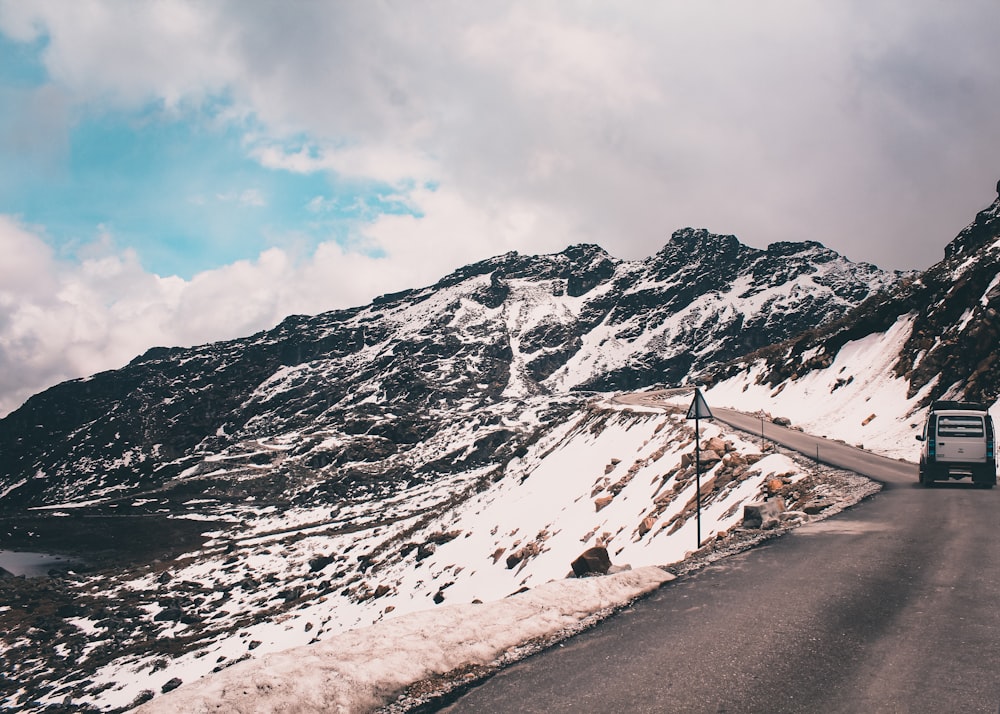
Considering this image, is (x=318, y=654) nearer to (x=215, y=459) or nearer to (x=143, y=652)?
(x=143, y=652)

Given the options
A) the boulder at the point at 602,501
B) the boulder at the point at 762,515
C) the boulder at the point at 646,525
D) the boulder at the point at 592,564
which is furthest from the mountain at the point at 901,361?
the boulder at the point at 592,564

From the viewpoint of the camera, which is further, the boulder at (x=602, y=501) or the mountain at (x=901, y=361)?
the mountain at (x=901, y=361)

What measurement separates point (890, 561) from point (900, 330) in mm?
45362

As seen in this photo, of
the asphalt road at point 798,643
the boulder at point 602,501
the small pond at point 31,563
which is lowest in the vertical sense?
the small pond at point 31,563

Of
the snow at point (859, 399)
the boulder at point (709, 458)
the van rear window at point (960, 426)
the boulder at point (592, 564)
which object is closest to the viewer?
the boulder at point (592, 564)

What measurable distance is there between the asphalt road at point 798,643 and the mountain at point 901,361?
81.6 ft

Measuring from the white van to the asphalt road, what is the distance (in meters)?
9.50

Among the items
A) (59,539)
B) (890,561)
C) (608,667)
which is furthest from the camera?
(59,539)

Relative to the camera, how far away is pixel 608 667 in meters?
6.54

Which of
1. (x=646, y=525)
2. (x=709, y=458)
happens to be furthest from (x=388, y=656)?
(x=709, y=458)

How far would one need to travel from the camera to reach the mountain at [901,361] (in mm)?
33469

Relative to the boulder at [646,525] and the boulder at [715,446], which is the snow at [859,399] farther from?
the boulder at [646,525]

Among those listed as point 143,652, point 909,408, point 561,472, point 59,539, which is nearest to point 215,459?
point 59,539

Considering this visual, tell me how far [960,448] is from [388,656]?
21.2 meters
